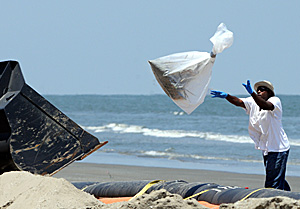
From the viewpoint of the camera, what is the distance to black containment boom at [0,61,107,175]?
4.96 m

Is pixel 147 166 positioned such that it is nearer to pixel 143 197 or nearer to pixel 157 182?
pixel 157 182

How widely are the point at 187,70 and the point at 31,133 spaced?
1.72 metres

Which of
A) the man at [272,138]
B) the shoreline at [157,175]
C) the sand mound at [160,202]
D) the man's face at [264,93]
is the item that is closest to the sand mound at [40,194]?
the sand mound at [160,202]

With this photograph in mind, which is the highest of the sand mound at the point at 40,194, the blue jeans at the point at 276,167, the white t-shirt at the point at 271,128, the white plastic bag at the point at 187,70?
the white plastic bag at the point at 187,70

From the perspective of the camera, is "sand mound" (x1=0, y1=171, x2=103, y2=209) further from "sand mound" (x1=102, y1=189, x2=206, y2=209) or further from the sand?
"sand mound" (x1=102, y1=189, x2=206, y2=209)

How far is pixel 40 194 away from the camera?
3.81 metres

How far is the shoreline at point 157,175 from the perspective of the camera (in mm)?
9070

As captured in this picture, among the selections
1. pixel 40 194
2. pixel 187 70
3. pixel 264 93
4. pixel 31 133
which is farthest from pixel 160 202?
pixel 264 93

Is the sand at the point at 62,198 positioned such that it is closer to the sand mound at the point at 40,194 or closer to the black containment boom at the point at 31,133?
the sand mound at the point at 40,194

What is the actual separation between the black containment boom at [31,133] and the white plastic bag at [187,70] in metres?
1.17

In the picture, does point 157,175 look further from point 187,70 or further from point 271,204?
point 271,204

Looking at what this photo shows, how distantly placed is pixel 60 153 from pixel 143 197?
2.29 m

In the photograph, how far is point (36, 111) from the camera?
17.1 feet

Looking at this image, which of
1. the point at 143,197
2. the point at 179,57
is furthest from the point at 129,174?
the point at 143,197
